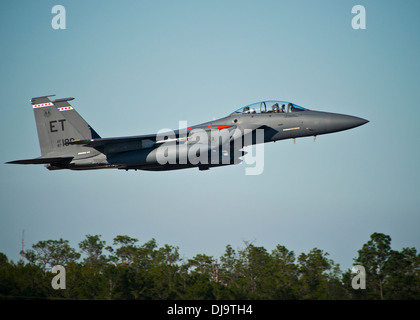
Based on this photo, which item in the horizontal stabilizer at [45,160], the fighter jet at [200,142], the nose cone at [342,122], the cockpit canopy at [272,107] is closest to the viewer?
the fighter jet at [200,142]

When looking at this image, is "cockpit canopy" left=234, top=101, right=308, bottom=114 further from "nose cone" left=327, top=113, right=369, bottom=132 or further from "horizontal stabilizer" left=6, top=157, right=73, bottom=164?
"horizontal stabilizer" left=6, top=157, right=73, bottom=164

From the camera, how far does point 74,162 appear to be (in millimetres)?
23797

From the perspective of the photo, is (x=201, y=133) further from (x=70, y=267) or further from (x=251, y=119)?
(x=70, y=267)

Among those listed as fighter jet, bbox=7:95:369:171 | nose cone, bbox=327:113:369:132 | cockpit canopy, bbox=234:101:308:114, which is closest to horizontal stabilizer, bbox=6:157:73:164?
fighter jet, bbox=7:95:369:171

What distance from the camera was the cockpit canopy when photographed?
23.2 metres

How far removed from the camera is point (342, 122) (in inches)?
893

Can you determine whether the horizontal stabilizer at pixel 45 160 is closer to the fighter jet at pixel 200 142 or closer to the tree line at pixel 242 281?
the fighter jet at pixel 200 142

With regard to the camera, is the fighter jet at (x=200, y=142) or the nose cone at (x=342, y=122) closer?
the fighter jet at (x=200, y=142)

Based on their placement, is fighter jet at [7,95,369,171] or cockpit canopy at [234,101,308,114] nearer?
fighter jet at [7,95,369,171]

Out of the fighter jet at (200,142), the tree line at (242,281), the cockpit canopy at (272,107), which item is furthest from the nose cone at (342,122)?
→ the tree line at (242,281)

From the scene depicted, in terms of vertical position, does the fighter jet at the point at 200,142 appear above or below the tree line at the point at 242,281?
above

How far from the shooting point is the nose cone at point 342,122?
74.0ft
